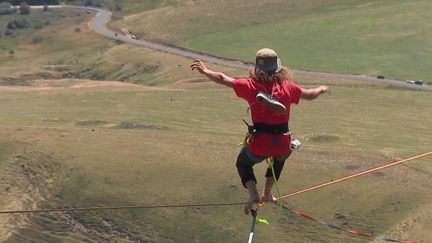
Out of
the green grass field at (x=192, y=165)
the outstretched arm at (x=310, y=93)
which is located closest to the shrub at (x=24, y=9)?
the green grass field at (x=192, y=165)

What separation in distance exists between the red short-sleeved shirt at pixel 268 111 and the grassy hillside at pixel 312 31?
82.2m

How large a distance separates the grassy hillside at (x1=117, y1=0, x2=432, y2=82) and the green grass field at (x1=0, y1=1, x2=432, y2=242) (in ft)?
55.4

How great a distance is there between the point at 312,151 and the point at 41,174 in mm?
19900

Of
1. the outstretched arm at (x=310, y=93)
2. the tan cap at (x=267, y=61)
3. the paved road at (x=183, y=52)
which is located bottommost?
the paved road at (x=183, y=52)

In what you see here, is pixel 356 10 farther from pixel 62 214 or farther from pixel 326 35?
pixel 62 214

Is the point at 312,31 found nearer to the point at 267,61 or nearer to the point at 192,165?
the point at 192,165

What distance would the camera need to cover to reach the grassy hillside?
102750 millimetres

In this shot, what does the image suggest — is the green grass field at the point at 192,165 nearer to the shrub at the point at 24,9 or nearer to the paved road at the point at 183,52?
the paved road at the point at 183,52

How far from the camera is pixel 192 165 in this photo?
5178cm

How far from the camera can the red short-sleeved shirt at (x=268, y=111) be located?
11.2m

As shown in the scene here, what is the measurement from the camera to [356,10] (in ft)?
428

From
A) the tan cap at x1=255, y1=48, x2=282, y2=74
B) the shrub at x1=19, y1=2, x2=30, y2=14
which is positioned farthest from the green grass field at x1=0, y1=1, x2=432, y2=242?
the shrub at x1=19, y1=2, x2=30, y2=14

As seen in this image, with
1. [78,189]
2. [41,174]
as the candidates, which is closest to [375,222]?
[78,189]

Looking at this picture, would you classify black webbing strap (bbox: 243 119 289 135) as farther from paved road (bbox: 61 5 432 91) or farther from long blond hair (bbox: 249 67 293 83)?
paved road (bbox: 61 5 432 91)
